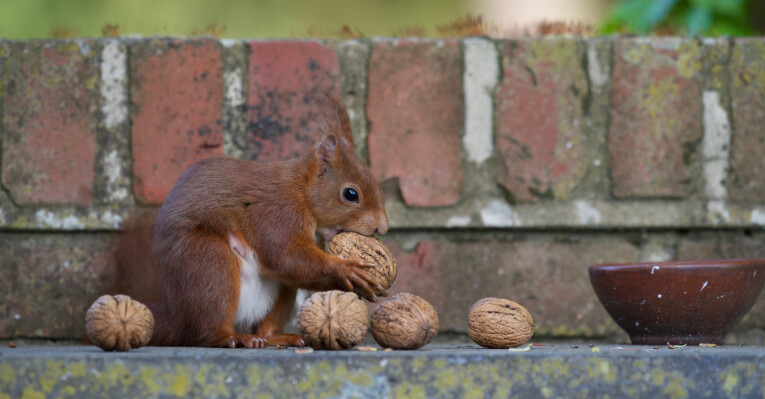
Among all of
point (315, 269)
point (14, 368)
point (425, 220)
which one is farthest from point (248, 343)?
point (425, 220)

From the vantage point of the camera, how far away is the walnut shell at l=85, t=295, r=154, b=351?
135 cm

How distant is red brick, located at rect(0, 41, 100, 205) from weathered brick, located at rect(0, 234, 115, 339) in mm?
100

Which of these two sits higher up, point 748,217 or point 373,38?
point 373,38

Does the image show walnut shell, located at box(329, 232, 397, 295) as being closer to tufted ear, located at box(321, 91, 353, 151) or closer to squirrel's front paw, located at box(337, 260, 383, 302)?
squirrel's front paw, located at box(337, 260, 383, 302)

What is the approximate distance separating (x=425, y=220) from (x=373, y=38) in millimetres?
451

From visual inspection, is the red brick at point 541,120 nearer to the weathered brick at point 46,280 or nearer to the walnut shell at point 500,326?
the walnut shell at point 500,326

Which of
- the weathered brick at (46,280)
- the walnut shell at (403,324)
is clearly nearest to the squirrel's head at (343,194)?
the walnut shell at (403,324)

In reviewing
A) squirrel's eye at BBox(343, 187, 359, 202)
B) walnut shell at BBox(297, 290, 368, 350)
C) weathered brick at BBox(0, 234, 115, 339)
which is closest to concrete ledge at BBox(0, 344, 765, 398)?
walnut shell at BBox(297, 290, 368, 350)

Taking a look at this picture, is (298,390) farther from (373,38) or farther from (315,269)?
(373,38)

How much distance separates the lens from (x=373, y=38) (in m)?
2.14

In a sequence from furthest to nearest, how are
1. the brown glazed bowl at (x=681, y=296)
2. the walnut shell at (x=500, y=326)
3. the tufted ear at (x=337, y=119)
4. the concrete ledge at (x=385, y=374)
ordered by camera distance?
the tufted ear at (x=337, y=119) < the brown glazed bowl at (x=681, y=296) < the walnut shell at (x=500, y=326) < the concrete ledge at (x=385, y=374)

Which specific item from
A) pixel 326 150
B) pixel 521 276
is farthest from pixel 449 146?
pixel 326 150

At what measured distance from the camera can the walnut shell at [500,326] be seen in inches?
59.1

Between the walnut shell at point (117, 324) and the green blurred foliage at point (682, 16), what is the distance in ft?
5.25
